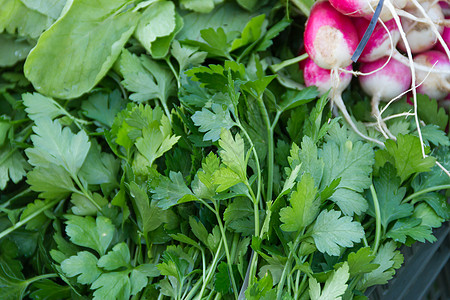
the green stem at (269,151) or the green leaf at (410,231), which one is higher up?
the green stem at (269,151)

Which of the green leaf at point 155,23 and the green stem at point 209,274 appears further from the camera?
the green leaf at point 155,23

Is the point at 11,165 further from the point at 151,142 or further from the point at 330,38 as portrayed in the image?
the point at 330,38

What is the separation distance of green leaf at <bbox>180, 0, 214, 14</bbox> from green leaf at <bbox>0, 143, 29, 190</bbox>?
407 mm

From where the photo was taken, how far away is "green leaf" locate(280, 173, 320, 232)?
478 mm

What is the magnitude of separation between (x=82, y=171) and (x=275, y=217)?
337 mm

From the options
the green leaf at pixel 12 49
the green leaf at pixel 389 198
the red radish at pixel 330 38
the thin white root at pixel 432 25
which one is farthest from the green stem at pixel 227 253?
the green leaf at pixel 12 49

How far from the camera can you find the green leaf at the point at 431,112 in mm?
702

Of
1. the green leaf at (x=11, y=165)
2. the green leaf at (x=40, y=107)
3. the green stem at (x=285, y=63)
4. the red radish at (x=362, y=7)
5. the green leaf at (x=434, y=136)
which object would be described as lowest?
the green leaf at (x=11, y=165)

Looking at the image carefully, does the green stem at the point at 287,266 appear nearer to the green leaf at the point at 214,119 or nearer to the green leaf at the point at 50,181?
the green leaf at the point at 214,119

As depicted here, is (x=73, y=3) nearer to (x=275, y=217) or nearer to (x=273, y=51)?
(x=273, y=51)

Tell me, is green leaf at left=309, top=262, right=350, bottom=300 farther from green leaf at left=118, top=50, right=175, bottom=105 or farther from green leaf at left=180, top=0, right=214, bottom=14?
green leaf at left=180, top=0, right=214, bottom=14

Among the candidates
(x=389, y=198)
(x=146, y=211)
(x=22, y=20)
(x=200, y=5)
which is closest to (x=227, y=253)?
(x=146, y=211)

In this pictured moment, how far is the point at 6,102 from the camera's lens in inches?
32.6

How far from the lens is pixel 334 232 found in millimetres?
492
